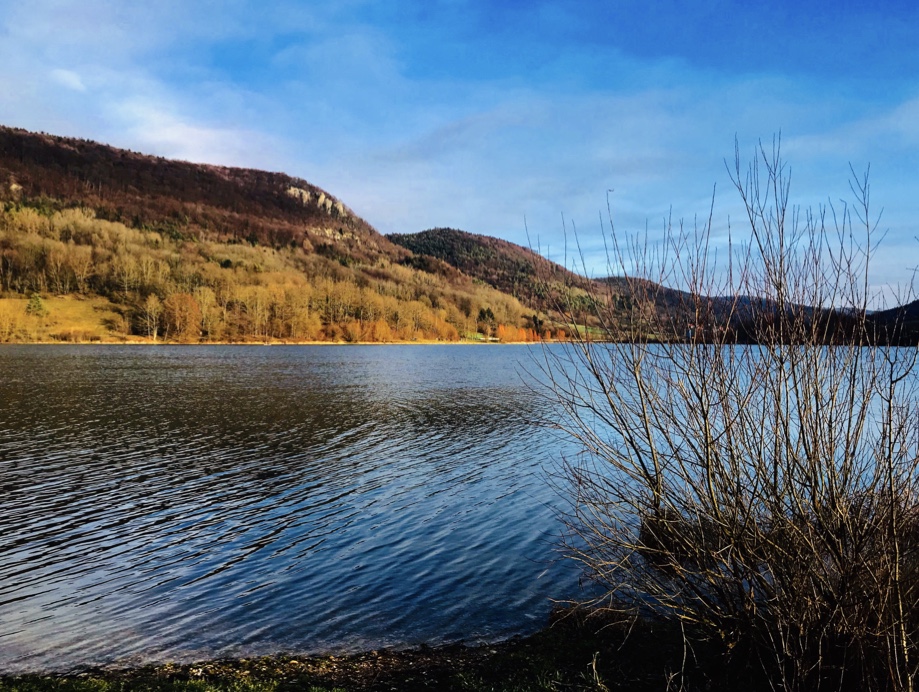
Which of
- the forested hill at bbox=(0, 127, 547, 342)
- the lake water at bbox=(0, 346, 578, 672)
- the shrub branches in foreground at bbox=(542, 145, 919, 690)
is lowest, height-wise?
the lake water at bbox=(0, 346, 578, 672)

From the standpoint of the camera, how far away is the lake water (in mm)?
8953

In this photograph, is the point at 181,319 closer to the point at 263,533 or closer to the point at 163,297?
the point at 163,297

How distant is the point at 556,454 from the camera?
22875mm

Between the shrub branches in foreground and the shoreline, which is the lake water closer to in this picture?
the shoreline

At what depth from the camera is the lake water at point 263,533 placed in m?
8.95

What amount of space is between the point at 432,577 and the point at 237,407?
26.8 meters

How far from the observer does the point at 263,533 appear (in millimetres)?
13703

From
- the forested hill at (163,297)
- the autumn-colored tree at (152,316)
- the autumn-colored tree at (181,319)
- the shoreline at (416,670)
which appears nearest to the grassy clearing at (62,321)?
the forested hill at (163,297)

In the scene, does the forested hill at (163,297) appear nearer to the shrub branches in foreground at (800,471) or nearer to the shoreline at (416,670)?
the shoreline at (416,670)

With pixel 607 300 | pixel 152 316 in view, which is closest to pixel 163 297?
pixel 152 316

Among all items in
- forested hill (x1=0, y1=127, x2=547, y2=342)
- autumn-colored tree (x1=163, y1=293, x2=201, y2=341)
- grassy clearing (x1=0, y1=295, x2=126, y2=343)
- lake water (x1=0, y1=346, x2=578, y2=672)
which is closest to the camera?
lake water (x1=0, y1=346, x2=578, y2=672)

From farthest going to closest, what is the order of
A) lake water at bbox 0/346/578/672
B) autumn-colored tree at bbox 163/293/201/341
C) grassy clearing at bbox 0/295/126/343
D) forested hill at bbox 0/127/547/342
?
autumn-colored tree at bbox 163/293/201/341, forested hill at bbox 0/127/547/342, grassy clearing at bbox 0/295/126/343, lake water at bbox 0/346/578/672

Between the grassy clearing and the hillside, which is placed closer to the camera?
the hillside

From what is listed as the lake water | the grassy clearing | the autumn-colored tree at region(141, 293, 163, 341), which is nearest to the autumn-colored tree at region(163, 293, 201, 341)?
the autumn-colored tree at region(141, 293, 163, 341)
